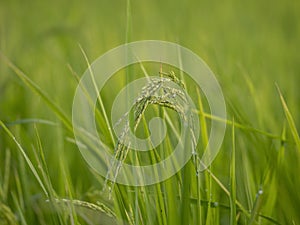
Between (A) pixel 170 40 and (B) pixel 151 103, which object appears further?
(A) pixel 170 40

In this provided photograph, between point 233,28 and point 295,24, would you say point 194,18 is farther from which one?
point 295,24

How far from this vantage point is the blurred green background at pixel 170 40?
108cm

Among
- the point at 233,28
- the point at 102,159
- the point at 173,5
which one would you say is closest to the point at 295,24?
the point at 233,28

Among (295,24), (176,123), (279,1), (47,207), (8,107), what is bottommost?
(47,207)

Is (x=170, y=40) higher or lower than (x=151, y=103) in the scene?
higher

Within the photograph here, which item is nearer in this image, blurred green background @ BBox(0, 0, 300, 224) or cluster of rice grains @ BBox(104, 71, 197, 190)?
cluster of rice grains @ BBox(104, 71, 197, 190)

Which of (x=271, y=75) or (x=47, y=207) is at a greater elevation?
(x=271, y=75)

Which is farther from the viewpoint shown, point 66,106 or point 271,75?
point 271,75

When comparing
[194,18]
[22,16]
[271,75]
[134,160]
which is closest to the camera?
[134,160]

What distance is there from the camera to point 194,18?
3.10 metres

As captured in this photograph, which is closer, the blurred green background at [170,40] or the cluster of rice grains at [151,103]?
the cluster of rice grains at [151,103]

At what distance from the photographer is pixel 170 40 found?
61.4 inches

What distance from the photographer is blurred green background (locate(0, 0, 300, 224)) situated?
1078 mm

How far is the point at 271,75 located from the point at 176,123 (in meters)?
1.08
